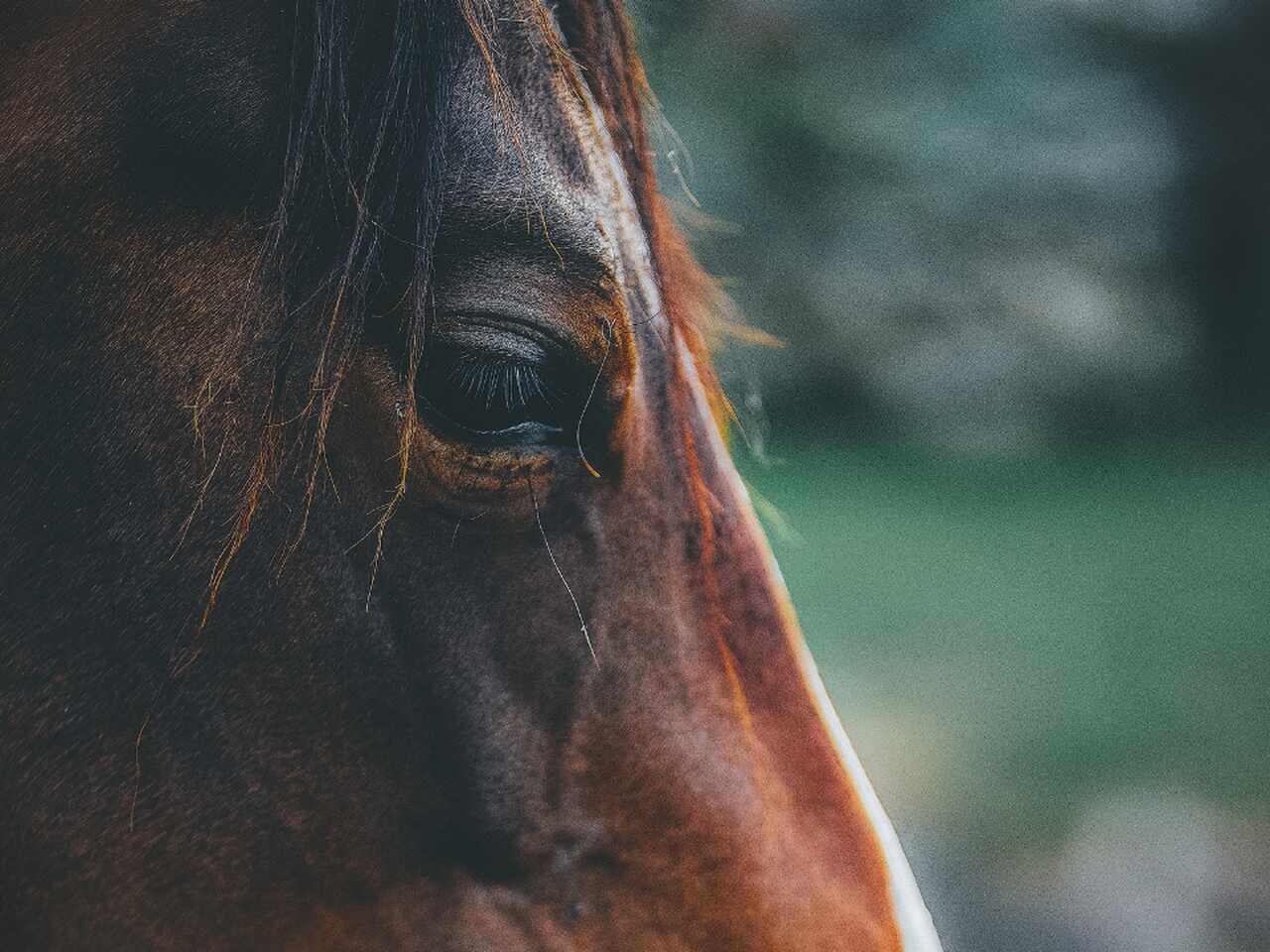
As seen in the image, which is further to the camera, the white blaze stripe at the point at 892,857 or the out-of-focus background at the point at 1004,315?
the out-of-focus background at the point at 1004,315

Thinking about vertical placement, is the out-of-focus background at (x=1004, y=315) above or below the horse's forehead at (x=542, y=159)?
above

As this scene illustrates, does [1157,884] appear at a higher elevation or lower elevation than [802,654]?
lower

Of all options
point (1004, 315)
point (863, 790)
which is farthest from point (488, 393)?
point (1004, 315)

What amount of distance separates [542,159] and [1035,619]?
5006mm

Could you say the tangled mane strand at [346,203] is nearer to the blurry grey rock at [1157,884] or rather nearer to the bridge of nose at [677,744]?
the bridge of nose at [677,744]

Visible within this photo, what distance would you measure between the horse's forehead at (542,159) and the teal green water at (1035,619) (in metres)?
3.38

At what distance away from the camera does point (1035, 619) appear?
5273mm

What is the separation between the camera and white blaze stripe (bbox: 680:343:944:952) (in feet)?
2.93

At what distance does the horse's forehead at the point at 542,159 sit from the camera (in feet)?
2.63

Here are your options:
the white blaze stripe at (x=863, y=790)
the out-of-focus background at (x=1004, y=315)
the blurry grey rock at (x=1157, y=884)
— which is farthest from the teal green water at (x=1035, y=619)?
the white blaze stripe at (x=863, y=790)

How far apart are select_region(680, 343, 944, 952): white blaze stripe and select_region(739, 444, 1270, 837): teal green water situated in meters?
3.18

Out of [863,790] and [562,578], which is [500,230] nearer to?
[562,578]

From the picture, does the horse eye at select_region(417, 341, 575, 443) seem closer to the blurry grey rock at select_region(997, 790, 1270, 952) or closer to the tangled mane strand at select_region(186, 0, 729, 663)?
the tangled mane strand at select_region(186, 0, 729, 663)

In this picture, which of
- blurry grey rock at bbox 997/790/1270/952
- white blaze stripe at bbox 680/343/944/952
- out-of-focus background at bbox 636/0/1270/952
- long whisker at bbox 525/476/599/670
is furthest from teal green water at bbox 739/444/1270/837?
long whisker at bbox 525/476/599/670
